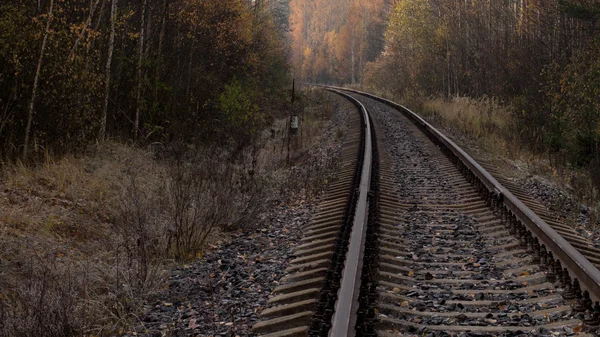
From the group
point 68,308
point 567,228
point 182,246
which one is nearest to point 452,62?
point 567,228

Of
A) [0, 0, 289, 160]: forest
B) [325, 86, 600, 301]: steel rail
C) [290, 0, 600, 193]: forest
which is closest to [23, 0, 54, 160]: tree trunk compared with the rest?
[0, 0, 289, 160]: forest

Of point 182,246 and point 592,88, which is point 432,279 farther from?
point 592,88

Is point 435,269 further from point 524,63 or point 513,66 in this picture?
point 513,66

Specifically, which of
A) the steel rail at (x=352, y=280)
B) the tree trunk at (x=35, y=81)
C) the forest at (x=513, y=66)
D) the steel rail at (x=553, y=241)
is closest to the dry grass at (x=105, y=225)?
the tree trunk at (x=35, y=81)

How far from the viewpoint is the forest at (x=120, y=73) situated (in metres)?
8.36

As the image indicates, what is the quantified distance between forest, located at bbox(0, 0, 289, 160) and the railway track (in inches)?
175

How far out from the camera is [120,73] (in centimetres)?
1173

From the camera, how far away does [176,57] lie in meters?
14.0

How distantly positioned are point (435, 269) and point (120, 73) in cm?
857

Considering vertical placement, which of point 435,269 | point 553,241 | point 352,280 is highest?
point 553,241

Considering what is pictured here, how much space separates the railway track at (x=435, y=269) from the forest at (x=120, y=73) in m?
4.45

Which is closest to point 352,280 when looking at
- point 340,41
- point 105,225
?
point 105,225

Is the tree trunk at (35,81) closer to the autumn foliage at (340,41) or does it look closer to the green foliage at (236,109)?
the green foliage at (236,109)

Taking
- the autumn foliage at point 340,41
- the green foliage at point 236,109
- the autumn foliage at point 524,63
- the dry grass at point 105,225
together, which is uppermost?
the autumn foliage at point 340,41
